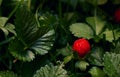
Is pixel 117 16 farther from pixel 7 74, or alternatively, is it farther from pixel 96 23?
pixel 7 74

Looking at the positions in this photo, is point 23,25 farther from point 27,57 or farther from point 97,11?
point 97,11

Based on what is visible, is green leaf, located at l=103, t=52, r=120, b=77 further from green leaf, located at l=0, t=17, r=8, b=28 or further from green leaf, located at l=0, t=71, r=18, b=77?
green leaf, located at l=0, t=17, r=8, b=28

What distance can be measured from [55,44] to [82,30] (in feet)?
0.36

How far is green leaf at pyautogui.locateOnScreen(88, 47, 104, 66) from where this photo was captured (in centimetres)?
114

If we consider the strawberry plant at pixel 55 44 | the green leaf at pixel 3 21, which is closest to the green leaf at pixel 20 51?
the strawberry plant at pixel 55 44

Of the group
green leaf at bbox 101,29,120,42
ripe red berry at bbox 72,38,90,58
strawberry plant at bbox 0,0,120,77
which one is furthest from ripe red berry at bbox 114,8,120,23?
ripe red berry at bbox 72,38,90,58

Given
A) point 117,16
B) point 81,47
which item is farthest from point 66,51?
point 117,16

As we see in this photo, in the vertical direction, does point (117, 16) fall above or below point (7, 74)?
above

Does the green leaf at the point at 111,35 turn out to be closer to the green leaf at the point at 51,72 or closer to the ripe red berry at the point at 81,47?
the ripe red berry at the point at 81,47

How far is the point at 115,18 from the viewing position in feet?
4.41

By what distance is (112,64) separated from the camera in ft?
3.43

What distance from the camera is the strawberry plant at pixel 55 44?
1.09 metres

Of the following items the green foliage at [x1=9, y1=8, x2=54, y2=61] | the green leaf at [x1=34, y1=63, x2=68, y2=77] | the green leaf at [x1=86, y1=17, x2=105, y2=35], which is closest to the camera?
the green leaf at [x1=34, y1=63, x2=68, y2=77]

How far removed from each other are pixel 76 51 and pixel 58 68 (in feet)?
0.46
